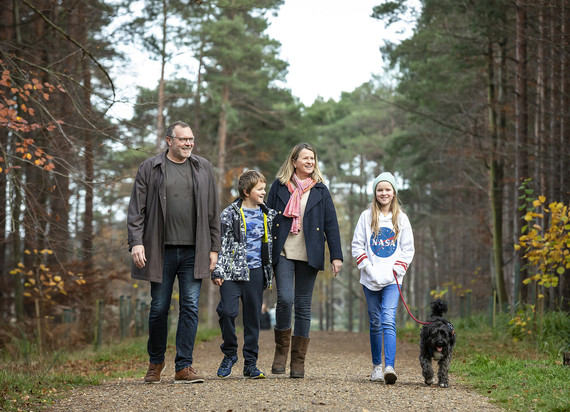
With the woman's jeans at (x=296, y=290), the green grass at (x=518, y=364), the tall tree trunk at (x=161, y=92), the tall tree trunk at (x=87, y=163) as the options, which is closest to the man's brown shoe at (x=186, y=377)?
the woman's jeans at (x=296, y=290)

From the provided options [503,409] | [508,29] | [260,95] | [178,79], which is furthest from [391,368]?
[260,95]

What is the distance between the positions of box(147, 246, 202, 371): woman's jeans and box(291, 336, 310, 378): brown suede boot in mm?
1026

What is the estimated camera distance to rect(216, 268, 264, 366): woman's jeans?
7.07 meters

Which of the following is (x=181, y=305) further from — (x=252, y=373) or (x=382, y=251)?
(x=382, y=251)

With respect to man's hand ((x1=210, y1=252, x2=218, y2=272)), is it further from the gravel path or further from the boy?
the gravel path

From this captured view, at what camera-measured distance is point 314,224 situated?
285 inches

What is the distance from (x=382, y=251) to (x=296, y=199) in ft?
3.33

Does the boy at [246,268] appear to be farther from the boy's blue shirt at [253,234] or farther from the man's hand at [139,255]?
the man's hand at [139,255]

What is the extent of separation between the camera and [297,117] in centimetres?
3172

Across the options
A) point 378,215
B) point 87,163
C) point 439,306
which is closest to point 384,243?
point 378,215

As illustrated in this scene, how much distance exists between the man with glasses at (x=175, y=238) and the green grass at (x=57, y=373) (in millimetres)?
981

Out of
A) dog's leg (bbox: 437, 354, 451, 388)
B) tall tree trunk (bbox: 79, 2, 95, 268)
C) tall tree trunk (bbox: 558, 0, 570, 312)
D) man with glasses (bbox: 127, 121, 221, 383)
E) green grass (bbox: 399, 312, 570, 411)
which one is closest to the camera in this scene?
green grass (bbox: 399, 312, 570, 411)

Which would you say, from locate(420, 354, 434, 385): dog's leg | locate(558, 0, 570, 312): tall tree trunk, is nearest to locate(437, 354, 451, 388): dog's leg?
locate(420, 354, 434, 385): dog's leg

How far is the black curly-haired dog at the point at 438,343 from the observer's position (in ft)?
21.5
